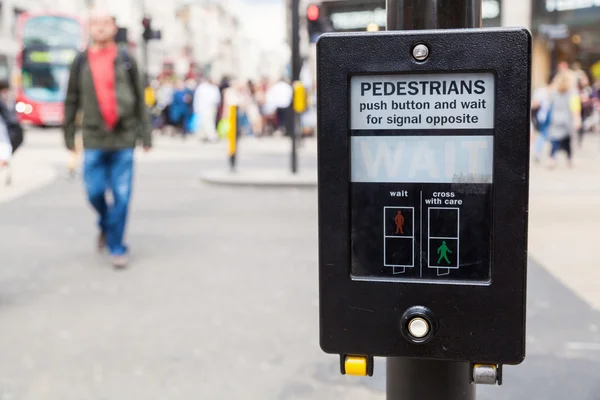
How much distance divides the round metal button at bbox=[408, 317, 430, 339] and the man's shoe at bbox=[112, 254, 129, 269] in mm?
4660

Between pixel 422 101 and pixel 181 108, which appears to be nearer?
pixel 422 101

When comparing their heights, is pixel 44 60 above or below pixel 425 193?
above

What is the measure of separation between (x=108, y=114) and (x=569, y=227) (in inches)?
178

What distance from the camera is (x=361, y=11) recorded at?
3406cm

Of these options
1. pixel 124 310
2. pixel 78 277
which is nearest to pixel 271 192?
pixel 78 277

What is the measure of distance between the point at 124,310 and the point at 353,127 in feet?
11.6

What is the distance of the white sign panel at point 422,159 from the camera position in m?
1.73

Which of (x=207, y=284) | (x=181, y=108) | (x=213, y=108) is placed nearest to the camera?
(x=207, y=284)

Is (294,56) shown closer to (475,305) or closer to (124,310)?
(124,310)

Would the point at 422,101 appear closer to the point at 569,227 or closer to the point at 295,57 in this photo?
the point at 569,227

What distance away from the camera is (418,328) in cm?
177

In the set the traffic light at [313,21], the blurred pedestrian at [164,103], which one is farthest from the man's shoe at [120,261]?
the blurred pedestrian at [164,103]

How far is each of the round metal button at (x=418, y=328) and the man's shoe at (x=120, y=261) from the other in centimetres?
466

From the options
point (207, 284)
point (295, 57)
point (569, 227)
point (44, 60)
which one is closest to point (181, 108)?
point (44, 60)
